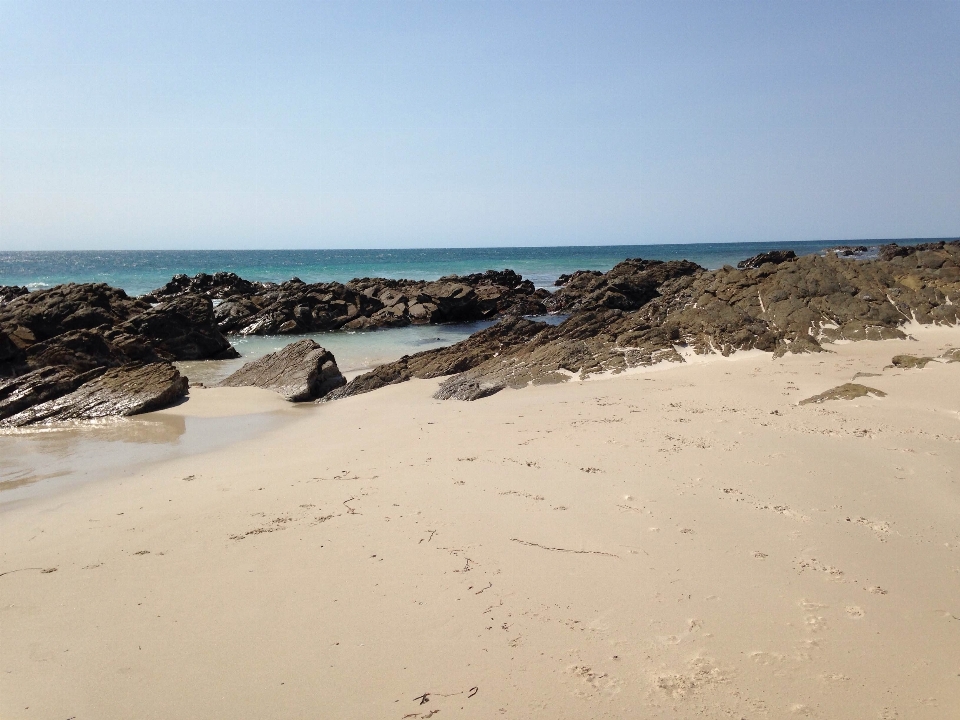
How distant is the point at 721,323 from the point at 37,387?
12227 millimetres

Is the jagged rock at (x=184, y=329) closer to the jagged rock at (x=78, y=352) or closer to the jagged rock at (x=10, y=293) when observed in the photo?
the jagged rock at (x=78, y=352)

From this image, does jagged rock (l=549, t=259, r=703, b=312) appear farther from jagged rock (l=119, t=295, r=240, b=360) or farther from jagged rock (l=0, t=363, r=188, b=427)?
jagged rock (l=119, t=295, r=240, b=360)

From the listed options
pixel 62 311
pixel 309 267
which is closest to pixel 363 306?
pixel 62 311

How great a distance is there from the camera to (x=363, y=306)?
26.6m

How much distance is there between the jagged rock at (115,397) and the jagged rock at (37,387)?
0.12 m

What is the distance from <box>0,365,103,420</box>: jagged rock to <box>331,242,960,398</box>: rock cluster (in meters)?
4.69

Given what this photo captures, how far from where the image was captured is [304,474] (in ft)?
20.5

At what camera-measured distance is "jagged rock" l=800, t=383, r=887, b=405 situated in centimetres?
776

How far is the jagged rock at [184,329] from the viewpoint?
17062 millimetres

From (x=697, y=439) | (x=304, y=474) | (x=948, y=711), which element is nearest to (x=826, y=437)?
(x=697, y=439)

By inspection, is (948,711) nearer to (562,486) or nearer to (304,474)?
(562,486)

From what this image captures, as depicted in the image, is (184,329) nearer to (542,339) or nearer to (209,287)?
(542,339)

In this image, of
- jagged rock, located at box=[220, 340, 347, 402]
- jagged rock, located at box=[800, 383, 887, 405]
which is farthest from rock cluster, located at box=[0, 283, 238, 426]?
jagged rock, located at box=[800, 383, 887, 405]

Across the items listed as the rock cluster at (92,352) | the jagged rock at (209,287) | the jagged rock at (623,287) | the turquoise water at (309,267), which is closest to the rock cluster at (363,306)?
the jagged rock at (623,287)
